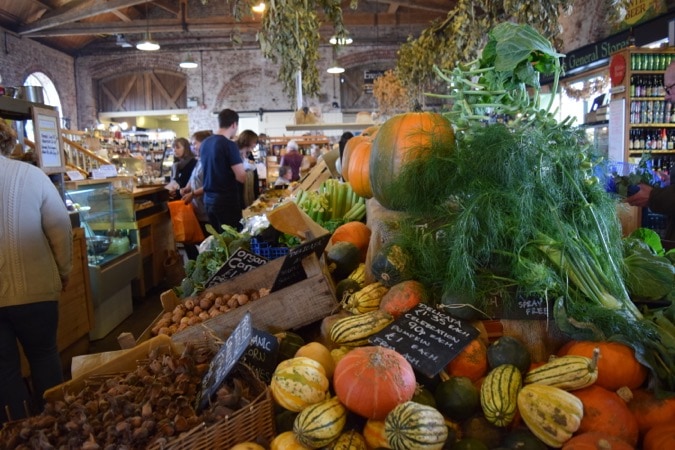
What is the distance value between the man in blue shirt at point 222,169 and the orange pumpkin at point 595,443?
4364mm

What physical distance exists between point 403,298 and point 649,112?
6.86 meters

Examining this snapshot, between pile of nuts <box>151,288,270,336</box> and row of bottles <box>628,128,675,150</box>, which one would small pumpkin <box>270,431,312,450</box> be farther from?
row of bottles <box>628,128,675,150</box>

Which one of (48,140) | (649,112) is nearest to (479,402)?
(48,140)

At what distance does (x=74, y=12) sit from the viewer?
39.5ft

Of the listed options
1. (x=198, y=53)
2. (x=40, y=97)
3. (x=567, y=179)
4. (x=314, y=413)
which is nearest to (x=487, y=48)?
(x=567, y=179)

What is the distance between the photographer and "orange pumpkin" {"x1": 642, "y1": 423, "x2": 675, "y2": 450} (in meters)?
1.14

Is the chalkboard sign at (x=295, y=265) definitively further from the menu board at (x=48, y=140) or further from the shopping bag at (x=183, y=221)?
the shopping bag at (x=183, y=221)

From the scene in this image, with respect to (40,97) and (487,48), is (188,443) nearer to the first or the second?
(487,48)

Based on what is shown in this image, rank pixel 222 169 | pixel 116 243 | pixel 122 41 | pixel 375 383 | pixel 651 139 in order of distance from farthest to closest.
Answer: pixel 122 41
pixel 651 139
pixel 222 169
pixel 116 243
pixel 375 383

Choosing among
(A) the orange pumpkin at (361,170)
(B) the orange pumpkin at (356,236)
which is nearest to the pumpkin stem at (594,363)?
(B) the orange pumpkin at (356,236)

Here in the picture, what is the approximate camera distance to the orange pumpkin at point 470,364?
4.57 feet

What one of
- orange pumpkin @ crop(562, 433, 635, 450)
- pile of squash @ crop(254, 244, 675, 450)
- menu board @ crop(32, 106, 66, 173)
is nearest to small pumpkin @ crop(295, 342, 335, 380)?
pile of squash @ crop(254, 244, 675, 450)

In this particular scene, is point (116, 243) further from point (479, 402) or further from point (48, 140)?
point (479, 402)

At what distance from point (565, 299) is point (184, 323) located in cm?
131
